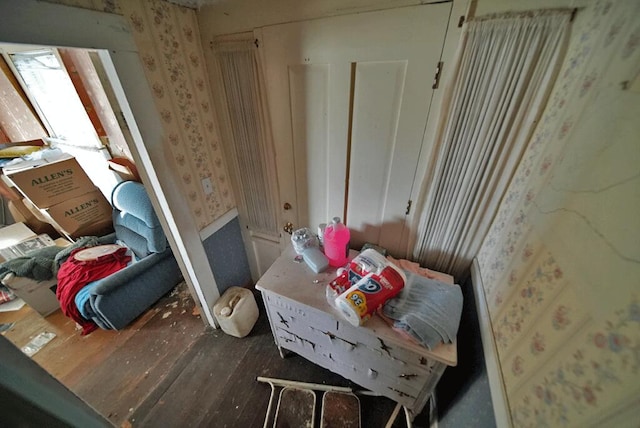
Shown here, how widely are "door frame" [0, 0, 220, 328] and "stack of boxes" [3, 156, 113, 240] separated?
163 cm

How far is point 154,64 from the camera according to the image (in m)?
0.89

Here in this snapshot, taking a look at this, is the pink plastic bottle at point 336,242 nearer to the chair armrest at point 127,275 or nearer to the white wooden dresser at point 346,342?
the white wooden dresser at point 346,342

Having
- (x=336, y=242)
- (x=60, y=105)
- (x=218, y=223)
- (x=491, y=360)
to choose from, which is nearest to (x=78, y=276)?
(x=218, y=223)

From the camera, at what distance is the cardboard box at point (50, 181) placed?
1731mm

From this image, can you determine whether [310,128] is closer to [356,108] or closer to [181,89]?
[356,108]

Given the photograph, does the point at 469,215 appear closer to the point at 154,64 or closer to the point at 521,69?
the point at 521,69

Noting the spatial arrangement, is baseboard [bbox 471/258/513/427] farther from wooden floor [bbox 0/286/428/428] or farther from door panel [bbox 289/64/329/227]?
door panel [bbox 289/64/329/227]

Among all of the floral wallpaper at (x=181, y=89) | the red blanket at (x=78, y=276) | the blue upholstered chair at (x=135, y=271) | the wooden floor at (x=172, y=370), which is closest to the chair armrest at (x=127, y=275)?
the blue upholstered chair at (x=135, y=271)

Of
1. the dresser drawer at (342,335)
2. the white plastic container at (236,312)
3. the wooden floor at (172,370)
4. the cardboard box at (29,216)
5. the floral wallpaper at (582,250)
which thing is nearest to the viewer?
the floral wallpaper at (582,250)

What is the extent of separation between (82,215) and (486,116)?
3182 mm

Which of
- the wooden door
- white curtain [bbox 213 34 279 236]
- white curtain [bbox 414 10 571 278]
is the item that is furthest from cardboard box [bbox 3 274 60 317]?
white curtain [bbox 414 10 571 278]

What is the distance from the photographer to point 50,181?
1.88 meters

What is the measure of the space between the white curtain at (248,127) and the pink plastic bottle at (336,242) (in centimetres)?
45

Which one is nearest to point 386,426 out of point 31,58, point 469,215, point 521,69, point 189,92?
point 469,215
